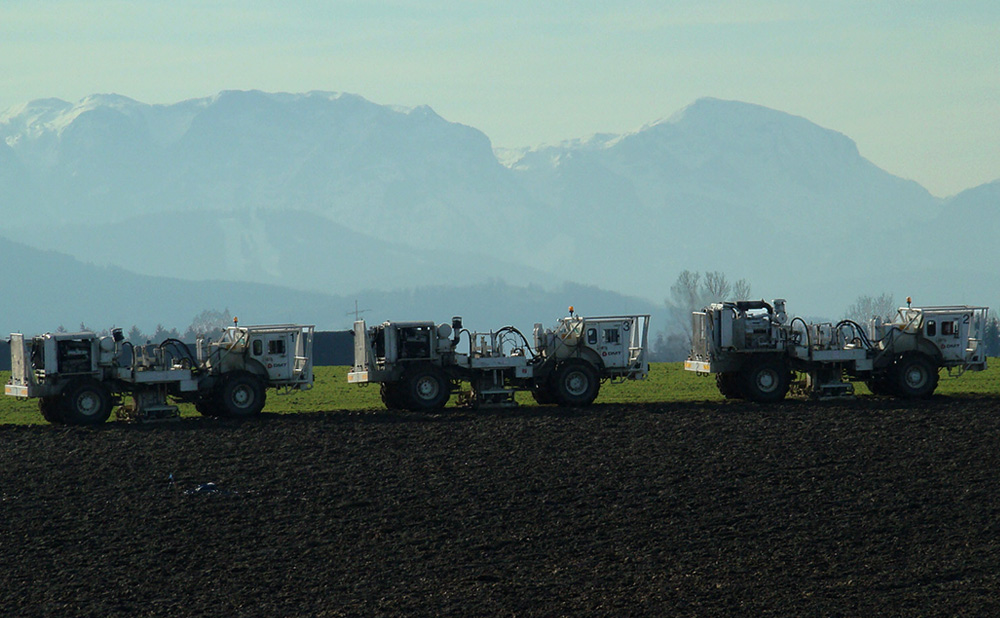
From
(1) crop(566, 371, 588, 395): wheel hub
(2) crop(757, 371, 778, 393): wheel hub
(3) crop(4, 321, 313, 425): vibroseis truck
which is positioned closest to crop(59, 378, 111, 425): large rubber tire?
(3) crop(4, 321, 313, 425): vibroseis truck

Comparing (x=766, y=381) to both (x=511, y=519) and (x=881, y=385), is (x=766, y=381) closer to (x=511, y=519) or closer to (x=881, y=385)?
(x=881, y=385)

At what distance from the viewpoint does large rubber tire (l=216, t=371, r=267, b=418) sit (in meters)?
31.8

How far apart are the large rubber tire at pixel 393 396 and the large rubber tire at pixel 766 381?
370 inches

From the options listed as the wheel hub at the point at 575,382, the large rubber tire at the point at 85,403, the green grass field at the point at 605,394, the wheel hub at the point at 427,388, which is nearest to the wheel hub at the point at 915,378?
the green grass field at the point at 605,394

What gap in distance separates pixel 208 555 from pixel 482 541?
3.85m

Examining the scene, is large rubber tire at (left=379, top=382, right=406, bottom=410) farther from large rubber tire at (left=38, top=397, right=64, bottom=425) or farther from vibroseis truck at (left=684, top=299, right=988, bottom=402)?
large rubber tire at (left=38, top=397, right=64, bottom=425)

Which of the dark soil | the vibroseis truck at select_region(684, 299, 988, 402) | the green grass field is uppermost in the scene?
the vibroseis truck at select_region(684, 299, 988, 402)

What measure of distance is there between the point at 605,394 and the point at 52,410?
16485 millimetres

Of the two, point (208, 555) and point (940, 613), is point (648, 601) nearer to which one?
point (940, 613)

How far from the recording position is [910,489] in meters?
20.4

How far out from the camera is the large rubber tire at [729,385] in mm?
35125

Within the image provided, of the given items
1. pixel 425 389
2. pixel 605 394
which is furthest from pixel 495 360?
pixel 605 394

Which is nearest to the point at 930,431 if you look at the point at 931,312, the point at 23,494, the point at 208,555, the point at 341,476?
the point at 931,312

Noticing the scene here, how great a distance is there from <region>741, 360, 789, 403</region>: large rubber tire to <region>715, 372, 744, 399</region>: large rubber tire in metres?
1.25
